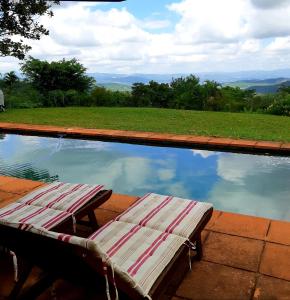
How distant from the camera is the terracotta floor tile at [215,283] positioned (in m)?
2.55

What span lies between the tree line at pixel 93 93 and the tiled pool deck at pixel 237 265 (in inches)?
460

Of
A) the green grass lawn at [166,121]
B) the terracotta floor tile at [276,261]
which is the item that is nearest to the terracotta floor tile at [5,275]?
the terracotta floor tile at [276,261]

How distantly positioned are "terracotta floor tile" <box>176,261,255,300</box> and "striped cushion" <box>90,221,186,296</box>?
42 centimetres

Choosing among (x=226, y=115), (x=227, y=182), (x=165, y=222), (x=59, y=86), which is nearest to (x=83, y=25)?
(x=59, y=86)

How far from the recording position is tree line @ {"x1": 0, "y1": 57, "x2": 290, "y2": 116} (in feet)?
48.9

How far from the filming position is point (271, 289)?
2.58 metres

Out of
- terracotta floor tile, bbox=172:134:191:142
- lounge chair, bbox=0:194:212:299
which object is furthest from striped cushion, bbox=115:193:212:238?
terracotta floor tile, bbox=172:134:191:142

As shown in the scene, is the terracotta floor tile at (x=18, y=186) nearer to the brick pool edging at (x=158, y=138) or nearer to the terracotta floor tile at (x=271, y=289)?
the brick pool edging at (x=158, y=138)

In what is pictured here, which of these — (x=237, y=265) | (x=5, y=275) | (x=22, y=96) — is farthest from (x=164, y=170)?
(x=22, y=96)

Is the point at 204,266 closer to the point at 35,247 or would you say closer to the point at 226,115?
the point at 35,247

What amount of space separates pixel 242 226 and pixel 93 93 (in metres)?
12.9

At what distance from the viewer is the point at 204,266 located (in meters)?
2.92

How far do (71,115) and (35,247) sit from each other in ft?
31.9

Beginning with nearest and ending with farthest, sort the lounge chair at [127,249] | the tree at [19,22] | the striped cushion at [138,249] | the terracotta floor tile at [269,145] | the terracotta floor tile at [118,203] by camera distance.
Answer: the lounge chair at [127,249]
the striped cushion at [138,249]
the terracotta floor tile at [118,203]
the tree at [19,22]
the terracotta floor tile at [269,145]
